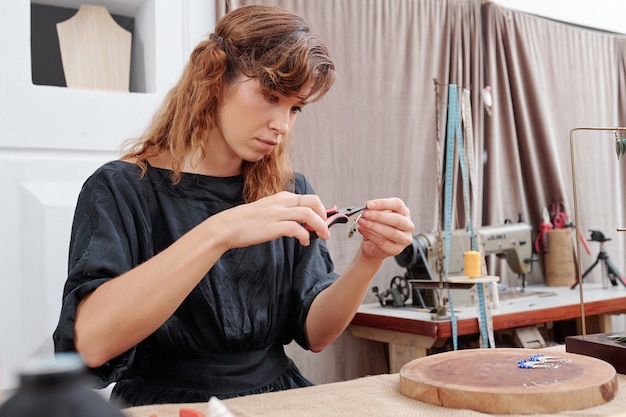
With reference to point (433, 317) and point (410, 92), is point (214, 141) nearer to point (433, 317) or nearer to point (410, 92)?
point (433, 317)

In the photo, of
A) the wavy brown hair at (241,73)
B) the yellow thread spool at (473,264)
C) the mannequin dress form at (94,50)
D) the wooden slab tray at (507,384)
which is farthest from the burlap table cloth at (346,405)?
the mannequin dress form at (94,50)

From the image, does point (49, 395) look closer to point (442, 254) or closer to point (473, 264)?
point (473, 264)

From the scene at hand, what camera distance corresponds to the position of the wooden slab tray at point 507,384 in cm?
82

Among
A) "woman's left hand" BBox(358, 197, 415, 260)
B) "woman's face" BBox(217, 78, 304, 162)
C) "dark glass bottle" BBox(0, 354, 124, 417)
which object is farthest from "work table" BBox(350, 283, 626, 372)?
"dark glass bottle" BBox(0, 354, 124, 417)

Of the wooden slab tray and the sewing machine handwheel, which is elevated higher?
the sewing machine handwheel

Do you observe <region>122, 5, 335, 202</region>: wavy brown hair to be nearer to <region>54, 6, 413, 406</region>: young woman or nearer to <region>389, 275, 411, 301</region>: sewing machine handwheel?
<region>54, 6, 413, 406</region>: young woman

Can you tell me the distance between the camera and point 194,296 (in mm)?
1367

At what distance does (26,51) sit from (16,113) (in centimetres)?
17

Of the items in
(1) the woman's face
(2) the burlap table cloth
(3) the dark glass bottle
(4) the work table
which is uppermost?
(1) the woman's face

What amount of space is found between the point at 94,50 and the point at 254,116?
2.84ft

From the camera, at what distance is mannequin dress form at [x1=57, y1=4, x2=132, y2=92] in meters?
1.92

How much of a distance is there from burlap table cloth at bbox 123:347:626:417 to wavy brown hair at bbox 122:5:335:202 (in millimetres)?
602

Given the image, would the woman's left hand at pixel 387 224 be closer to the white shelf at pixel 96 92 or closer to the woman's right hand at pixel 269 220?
the woman's right hand at pixel 269 220

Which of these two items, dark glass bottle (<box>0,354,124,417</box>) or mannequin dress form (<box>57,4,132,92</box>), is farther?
mannequin dress form (<box>57,4,132,92</box>)
